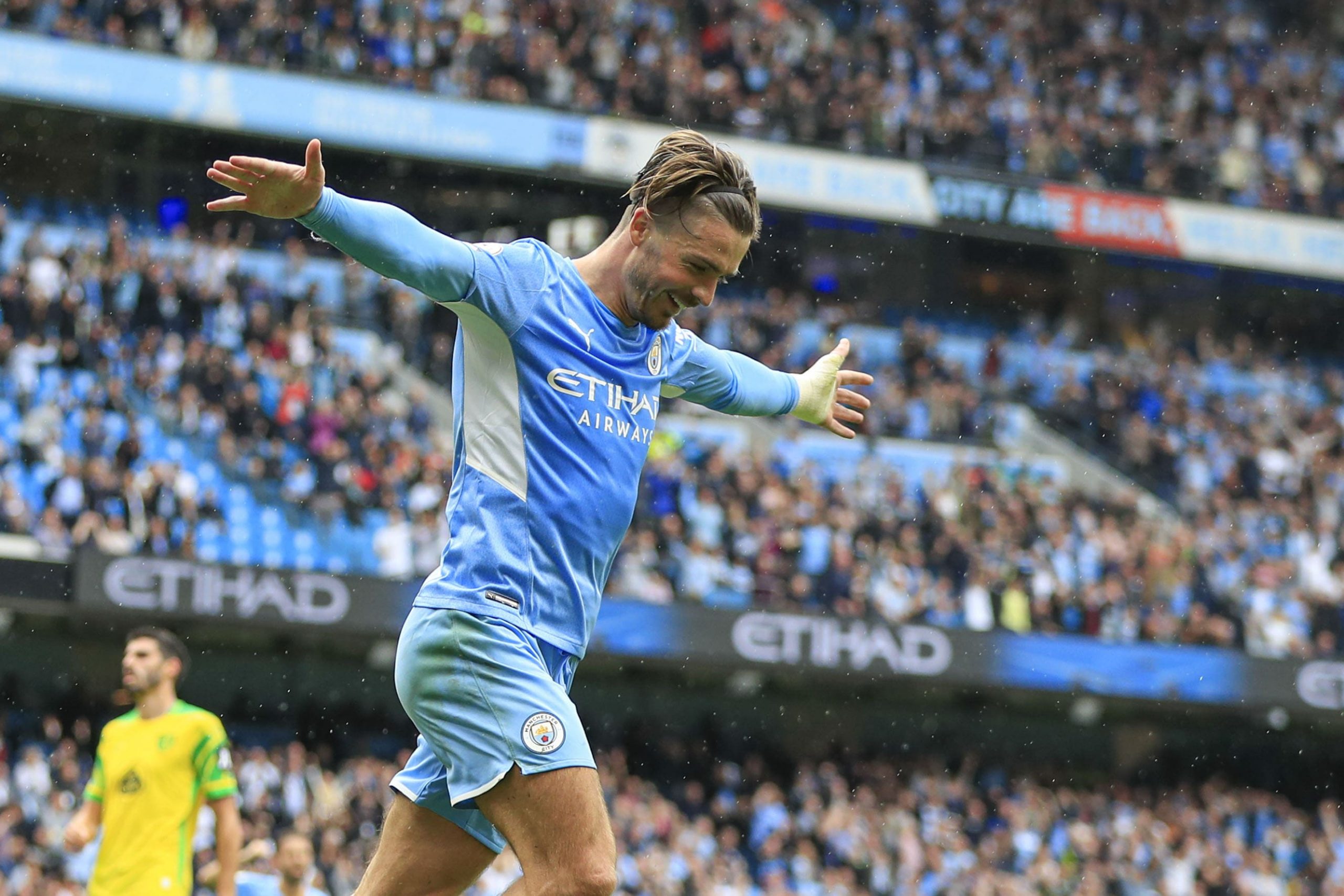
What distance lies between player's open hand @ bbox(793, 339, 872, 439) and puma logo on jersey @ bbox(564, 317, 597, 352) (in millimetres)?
1109

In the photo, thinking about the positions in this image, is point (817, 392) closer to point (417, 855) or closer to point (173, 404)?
point (417, 855)

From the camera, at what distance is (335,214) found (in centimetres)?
361

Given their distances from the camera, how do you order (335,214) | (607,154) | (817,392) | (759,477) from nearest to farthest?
(335,214) → (817,392) → (759,477) → (607,154)

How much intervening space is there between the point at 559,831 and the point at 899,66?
83.6 ft

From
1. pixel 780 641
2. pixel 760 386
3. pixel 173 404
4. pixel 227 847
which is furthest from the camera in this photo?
pixel 780 641

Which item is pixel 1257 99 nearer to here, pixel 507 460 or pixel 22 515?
pixel 22 515

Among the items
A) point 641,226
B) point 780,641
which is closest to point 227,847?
point 641,226

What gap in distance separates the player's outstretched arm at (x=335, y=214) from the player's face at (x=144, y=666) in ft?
14.2

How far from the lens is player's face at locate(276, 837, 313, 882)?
25.3 ft

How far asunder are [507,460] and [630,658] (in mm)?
16217

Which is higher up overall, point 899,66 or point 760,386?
point 899,66

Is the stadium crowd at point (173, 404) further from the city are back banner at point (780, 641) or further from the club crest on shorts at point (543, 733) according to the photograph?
the club crest on shorts at point (543, 733)

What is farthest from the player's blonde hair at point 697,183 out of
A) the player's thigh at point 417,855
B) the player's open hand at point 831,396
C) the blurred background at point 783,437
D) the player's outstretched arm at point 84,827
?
the blurred background at point 783,437

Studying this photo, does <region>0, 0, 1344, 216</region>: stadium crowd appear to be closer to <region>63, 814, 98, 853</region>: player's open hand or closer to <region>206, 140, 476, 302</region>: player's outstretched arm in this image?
<region>63, 814, 98, 853</region>: player's open hand
